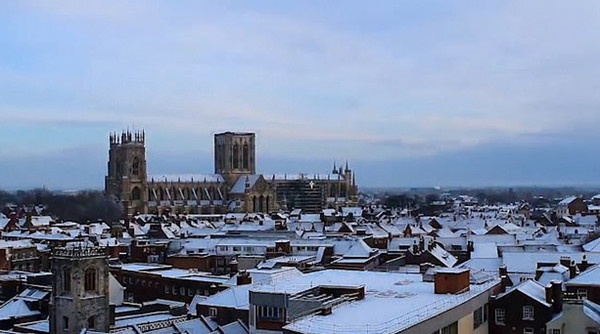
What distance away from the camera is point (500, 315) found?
44219mm

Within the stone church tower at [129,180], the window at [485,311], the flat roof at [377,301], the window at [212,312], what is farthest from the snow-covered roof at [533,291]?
the stone church tower at [129,180]

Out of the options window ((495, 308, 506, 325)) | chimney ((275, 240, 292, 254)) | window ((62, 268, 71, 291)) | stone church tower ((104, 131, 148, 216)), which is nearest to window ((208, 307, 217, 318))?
window ((62, 268, 71, 291))

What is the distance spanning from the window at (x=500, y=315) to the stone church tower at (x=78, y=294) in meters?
22.9

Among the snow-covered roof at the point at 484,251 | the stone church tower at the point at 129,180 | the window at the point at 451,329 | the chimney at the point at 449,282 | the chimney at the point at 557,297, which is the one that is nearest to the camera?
the window at the point at 451,329

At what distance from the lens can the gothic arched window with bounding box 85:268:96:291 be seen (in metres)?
53.1

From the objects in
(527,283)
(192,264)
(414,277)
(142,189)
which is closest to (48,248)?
(192,264)

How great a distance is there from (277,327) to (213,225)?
10055 cm

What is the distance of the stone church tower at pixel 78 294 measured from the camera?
52188 mm

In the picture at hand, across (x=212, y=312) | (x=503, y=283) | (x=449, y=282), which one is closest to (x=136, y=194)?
(x=212, y=312)

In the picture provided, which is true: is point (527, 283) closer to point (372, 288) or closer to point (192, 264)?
point (372, 288)

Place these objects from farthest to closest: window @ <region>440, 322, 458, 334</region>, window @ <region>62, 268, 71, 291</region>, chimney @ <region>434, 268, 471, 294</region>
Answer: window @ <region>62, 268, 71, 291</region>
chimney @ <region>434, 268, 471, 294</region>
window @ <region>440, 322, 458, 334</region>

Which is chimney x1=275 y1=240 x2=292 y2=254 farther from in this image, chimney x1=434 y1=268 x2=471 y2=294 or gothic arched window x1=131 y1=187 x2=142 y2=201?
gothic arched window x1=131 y1=187 x2=142 y2=201

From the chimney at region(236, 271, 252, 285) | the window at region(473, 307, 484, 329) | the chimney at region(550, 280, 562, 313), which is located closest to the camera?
the window at region(473, 307, 484, 329)

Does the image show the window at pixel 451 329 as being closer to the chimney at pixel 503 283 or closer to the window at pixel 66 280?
the chimney at pixel 503 283
